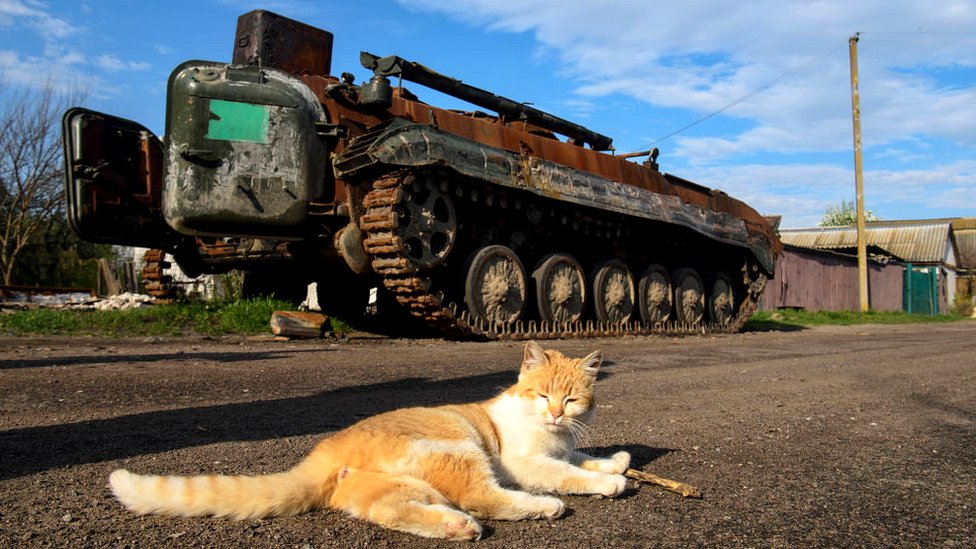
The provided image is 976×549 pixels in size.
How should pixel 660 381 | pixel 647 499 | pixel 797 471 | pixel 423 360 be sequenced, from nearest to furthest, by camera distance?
pixel 647 499
pixel 797 471
pixel 660 381
pixel 423 360

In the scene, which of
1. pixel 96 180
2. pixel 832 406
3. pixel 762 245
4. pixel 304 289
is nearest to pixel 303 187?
pixel 96 180

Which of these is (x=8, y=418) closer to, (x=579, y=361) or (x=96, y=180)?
(x=579, y=361)

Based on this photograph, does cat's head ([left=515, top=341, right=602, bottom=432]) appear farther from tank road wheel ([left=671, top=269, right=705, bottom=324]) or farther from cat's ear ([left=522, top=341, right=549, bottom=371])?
tank road wheel ([left=671, top=269, right=705, bottom=324])

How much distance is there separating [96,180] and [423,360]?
17.1 feet

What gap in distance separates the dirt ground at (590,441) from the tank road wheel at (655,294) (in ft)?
18.9

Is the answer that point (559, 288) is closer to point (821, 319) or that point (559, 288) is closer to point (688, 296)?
point (688, 296)

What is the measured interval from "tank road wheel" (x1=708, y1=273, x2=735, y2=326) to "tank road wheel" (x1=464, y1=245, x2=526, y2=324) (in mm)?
6832

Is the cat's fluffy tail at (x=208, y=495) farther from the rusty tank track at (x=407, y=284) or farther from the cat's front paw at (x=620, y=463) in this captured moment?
the rusty tank track at (x=407, y=284)

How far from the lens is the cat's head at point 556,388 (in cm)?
319

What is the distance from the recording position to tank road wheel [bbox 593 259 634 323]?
13852mm

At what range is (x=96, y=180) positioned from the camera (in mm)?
10133

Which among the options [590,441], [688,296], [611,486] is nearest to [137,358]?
[590,441]

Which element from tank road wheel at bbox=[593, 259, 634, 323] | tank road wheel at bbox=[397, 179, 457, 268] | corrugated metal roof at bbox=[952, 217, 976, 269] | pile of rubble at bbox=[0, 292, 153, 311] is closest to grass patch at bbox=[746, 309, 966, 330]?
tank road wheel at bbox=[593, 259, 634, 323]

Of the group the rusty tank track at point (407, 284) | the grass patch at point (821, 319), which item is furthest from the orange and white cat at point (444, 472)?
the grass patch at point (821, 319)
